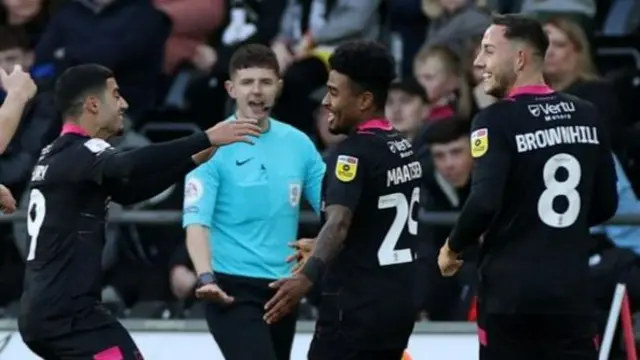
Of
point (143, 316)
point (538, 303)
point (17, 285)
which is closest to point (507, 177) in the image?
point (538, 303)

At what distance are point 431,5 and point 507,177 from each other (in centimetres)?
555

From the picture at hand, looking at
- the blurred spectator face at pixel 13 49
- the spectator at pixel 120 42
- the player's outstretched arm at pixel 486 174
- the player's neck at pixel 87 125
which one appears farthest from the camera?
the blurred spectator face at pixel 13 49

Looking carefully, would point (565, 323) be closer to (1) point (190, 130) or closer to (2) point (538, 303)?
(2) point (538, 303)

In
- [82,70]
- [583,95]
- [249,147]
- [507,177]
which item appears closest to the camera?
[507,177]

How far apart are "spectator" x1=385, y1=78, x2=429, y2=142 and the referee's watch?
3586 mm

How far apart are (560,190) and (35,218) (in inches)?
99.7

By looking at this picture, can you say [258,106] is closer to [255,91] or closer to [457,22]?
[255,91]

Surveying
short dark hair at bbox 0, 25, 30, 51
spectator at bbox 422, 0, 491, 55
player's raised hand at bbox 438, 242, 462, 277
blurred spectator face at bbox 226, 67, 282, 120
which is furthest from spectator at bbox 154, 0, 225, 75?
player's raised hand at bbox 438, 242, 462, 277

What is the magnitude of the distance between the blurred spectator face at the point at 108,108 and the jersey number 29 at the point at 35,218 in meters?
0.47

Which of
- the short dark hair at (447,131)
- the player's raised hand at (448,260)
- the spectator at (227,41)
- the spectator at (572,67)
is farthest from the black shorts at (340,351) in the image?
the spectator at (227,41)

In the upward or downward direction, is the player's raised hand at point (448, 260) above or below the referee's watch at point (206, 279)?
above

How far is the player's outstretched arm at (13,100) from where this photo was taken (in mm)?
9953

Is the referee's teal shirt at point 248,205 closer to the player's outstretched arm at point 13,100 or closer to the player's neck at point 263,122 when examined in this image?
the player's neck at point 263,122

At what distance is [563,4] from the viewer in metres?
13.9
